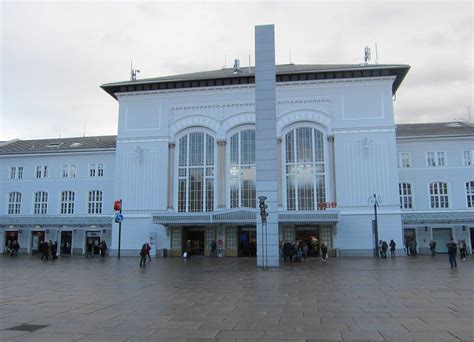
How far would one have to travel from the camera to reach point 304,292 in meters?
14.6

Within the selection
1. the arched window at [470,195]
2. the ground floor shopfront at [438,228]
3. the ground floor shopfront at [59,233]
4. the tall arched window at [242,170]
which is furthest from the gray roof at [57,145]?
the arched window at [470,195]

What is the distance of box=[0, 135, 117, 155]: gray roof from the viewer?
163ft

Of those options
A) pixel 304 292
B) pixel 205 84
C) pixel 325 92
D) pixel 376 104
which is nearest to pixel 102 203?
pixel 205 84

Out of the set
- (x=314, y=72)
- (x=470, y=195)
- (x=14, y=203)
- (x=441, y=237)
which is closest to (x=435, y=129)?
(x=470, y=195)

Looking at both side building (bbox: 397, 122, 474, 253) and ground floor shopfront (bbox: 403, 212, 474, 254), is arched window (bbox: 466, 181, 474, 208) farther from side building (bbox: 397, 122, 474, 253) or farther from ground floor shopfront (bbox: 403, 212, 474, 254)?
ground floor shopfront (bbox: 403, 212, 474, 254)

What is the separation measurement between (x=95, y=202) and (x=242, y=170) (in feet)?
56.2

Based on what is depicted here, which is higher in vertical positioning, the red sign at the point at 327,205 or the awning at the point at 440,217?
the red sign at the point at 327,205

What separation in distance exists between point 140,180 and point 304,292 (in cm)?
3125

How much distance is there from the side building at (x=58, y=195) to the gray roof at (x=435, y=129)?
100 ft

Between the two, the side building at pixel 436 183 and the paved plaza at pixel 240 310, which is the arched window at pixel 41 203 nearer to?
the paved plaza at pixel 240 310

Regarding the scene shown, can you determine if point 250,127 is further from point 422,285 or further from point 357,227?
point 422,285

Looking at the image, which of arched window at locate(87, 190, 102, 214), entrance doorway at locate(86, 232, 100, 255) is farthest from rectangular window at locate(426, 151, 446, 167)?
entrance doorway at locate(86, 232, 100, 255)

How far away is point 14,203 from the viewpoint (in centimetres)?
5094

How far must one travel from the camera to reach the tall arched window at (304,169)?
40.9 m
